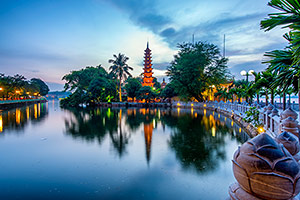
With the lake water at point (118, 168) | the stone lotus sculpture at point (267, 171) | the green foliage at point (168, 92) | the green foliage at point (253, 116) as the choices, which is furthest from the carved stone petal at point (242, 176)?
the green foliage at point (168, 92)

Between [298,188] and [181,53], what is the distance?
111 ft

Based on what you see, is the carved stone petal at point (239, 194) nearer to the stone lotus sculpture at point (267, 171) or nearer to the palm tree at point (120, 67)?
the stone lotus sculpture at point (267, 171)

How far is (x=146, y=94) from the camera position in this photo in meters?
41.0

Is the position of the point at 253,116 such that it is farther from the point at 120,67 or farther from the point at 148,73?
the point at 148,73

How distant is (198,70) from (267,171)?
1193 inches

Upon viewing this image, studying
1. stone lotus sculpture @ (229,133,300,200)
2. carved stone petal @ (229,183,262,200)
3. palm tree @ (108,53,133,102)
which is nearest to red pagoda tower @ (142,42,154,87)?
palm tree @ (108,53,133,102)

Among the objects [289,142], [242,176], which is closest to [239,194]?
[242,176]

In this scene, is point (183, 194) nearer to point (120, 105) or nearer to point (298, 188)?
point (298, 188)

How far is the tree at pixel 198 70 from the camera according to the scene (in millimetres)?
30469

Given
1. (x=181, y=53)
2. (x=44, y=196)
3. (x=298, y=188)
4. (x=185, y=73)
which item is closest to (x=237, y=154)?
(x=298, y=188)

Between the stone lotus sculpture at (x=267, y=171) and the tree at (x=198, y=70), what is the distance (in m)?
29.2

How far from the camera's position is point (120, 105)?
41438mm

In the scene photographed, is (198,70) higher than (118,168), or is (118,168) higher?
(198,70)

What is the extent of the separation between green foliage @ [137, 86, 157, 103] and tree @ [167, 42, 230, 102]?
8.77 m
